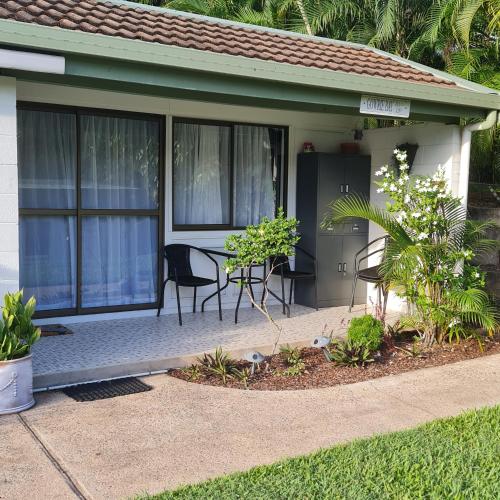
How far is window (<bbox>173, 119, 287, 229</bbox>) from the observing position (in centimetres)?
782

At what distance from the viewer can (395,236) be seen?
6.50 metres

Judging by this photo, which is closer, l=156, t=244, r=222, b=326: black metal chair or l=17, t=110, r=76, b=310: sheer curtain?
l=17, t=110, r=76, b=310: sheer curtain

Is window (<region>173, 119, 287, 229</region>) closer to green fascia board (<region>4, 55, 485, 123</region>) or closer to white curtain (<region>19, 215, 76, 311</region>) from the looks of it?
white curtain (<region>19, 215, 76, 311</region>)

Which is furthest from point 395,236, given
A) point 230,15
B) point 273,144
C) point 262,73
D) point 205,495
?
point 230,15

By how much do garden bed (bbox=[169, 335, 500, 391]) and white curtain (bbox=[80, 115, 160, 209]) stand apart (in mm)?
2447

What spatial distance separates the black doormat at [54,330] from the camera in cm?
655

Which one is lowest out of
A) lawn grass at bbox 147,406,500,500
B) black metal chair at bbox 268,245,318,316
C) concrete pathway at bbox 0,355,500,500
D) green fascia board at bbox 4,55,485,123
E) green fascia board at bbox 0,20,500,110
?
concrete pathway at bbox 0,355,500,500

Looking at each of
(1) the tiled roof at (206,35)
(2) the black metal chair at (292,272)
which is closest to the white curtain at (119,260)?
(2) the black metal chair at (292,272)

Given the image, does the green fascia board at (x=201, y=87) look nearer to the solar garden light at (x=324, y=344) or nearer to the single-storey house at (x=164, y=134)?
the single-storey house at (x=164, y=134)

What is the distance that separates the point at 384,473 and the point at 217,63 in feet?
11.4

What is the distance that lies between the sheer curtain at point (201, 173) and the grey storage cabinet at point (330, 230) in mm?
992

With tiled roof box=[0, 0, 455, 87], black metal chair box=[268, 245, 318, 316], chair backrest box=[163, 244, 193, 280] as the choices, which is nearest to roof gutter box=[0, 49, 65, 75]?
tiled roof box=[0, 0, 455, 87]

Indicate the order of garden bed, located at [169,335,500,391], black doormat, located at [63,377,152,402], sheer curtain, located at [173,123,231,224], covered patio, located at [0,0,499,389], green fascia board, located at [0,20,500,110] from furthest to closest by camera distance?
1. sheer curtain, located at [173,123,231,224]
2. garden bed, located at [169,335,500,391]
3. covered patio, located at [0,0,499,389]
4. black doormat, located at [63,377,152,402]
5. green fascia board, located at [0,20,500,110]

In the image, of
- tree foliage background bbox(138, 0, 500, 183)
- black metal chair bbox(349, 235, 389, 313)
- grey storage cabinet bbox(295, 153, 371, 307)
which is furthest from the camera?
tree foliage background bbox(138, 0, 500, 183)
